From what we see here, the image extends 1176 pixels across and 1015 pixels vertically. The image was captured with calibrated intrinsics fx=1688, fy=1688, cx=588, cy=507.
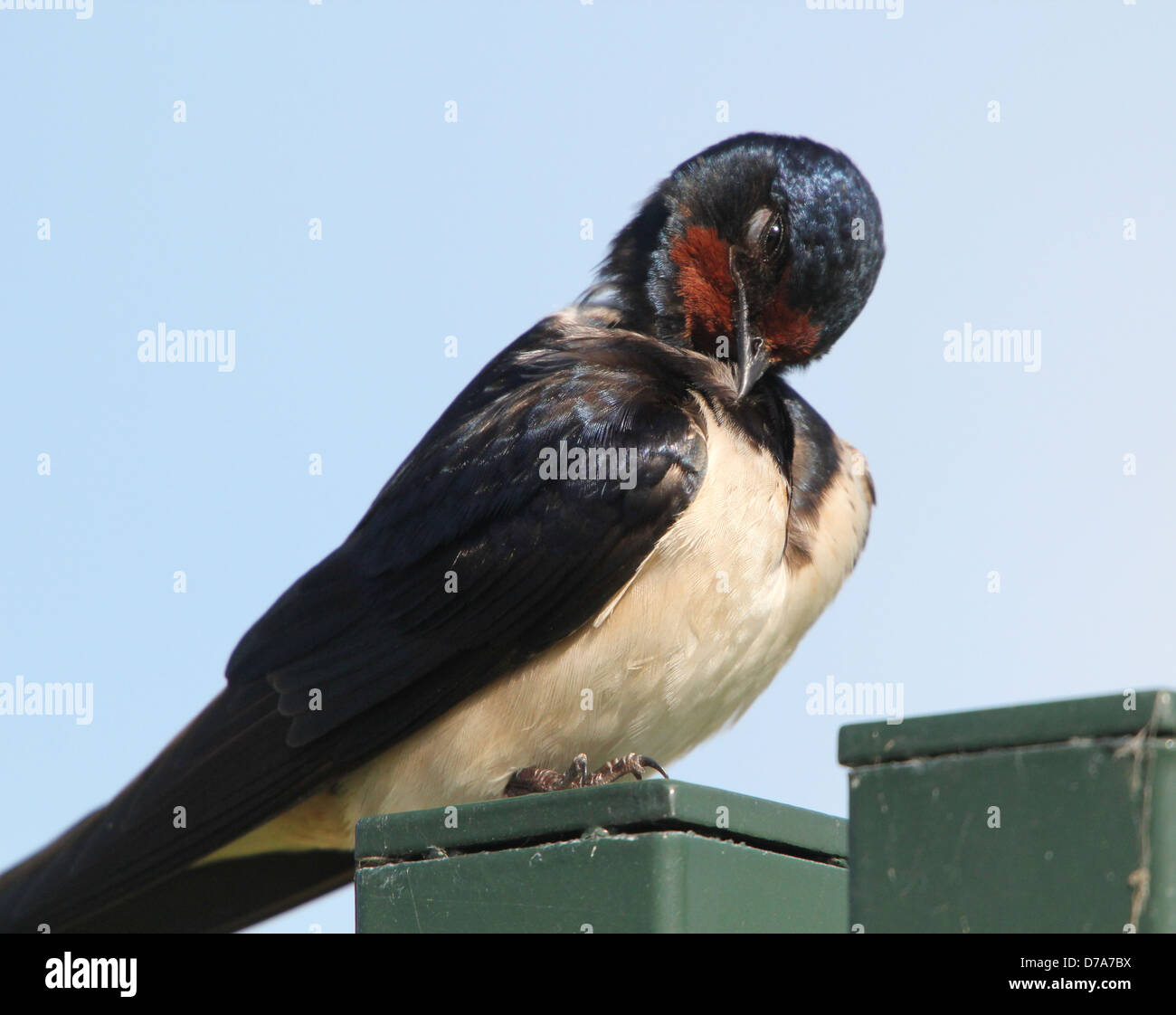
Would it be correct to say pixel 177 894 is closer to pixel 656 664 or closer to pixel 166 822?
pixel 166 822

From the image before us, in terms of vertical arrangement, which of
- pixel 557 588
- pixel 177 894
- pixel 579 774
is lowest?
pixel 177 894

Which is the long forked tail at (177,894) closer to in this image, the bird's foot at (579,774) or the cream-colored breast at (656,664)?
the cream-colored breast at (656,664)

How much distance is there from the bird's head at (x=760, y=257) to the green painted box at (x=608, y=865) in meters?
1.82

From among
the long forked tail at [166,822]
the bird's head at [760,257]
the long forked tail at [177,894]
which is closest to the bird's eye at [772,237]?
the bird's head at [760,257]

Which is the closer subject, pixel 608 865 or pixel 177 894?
pixel 608 865

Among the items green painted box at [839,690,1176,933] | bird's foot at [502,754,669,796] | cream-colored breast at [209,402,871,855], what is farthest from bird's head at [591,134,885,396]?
green painted box at [839,690,1176,933]

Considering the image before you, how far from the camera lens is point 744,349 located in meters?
4.03

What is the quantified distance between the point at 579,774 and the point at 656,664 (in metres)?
0.30

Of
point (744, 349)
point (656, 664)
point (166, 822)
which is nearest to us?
point (656, 664)

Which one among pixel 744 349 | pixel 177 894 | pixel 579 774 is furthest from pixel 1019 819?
pixel 177 894

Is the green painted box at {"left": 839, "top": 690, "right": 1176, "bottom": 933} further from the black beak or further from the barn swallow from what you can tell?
the black beak

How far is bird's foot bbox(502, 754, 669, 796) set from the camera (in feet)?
11.1
